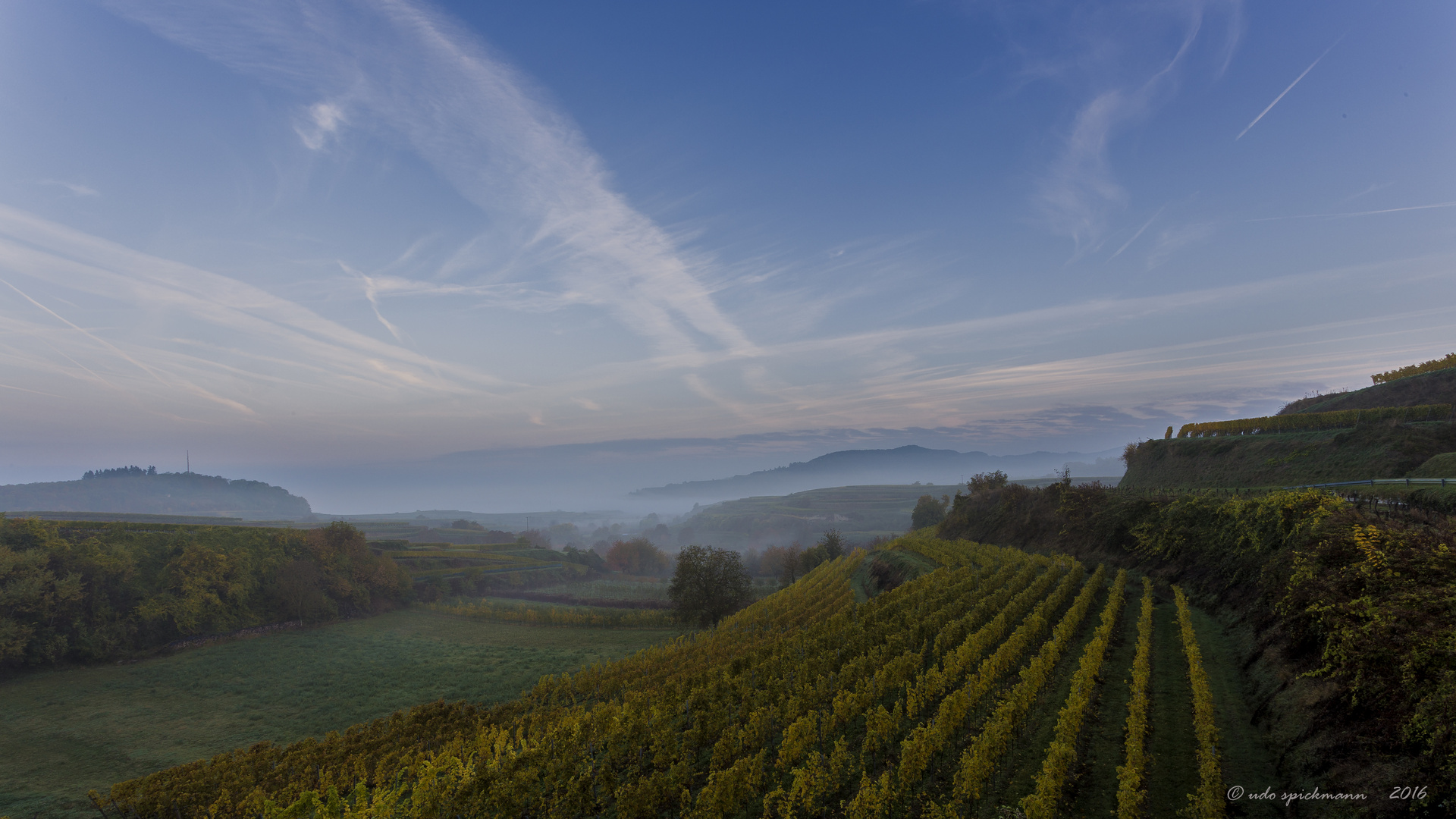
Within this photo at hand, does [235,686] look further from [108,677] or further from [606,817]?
[606,817]

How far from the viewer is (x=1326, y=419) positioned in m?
48.7

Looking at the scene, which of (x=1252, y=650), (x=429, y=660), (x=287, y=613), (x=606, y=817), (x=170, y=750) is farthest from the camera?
(x=287, y=613)

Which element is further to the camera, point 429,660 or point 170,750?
point 429,660

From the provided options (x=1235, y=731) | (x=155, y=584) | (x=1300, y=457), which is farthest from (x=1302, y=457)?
(x=155, y=584)

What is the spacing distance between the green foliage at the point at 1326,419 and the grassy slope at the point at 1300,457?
85.5 inches

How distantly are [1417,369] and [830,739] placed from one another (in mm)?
82144

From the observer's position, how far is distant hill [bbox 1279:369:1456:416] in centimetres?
5025

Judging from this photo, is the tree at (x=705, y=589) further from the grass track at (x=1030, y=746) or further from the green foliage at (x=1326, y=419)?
the green foliage at (x=1326, y=419)

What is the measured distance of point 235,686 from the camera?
4072 centimetres

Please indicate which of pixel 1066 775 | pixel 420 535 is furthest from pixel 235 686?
pixel 420 535

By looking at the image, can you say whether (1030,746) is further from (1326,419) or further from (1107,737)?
(1326,419)

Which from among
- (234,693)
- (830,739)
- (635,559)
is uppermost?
(830,739)

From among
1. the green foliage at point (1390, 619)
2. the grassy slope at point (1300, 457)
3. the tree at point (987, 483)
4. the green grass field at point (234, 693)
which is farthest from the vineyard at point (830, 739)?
the tree at point (987, 483)

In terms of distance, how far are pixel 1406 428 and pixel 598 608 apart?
8198 centimetres
